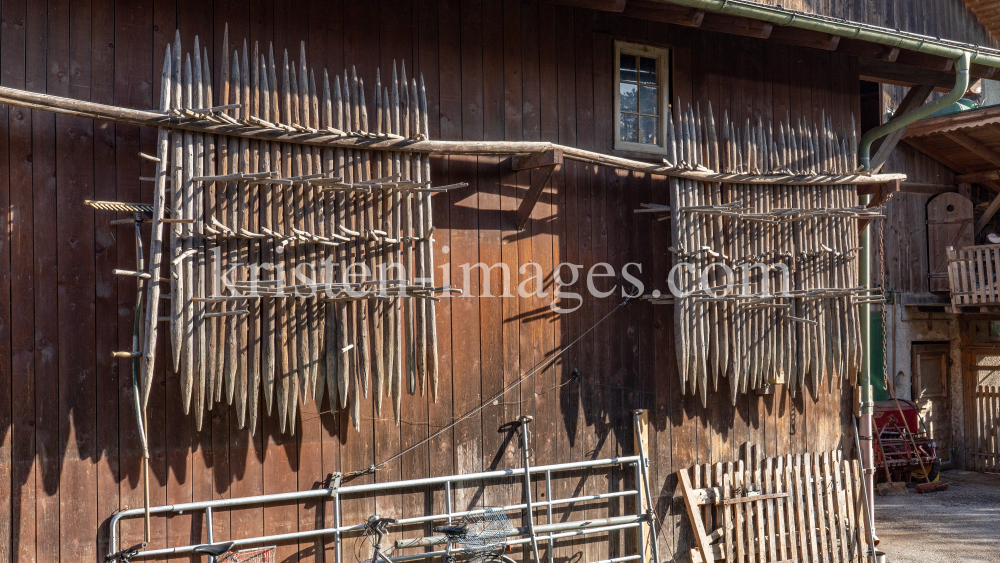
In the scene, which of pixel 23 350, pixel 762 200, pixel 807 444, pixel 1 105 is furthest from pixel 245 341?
pixel 807 444

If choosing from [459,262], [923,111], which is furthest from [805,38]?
[459,262]

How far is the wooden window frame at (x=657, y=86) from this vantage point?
6.91m

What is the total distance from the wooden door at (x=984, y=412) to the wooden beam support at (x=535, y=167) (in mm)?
12408

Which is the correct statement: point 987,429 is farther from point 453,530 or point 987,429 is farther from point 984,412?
point 453,530

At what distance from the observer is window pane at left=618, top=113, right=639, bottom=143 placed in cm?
701

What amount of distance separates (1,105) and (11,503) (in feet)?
8.37

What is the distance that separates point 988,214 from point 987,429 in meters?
4.18

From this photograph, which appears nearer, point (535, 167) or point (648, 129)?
point (535, 167)

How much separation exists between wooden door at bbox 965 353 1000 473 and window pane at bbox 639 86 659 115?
445 inches

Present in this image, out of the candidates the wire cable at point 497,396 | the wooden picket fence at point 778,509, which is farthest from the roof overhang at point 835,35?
the wooden picket fence at point 778,509

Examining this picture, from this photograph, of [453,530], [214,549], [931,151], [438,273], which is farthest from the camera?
[931,151]

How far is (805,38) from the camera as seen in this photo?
7328 millimetres

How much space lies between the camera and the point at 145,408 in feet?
15.9

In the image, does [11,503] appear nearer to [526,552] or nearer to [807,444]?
[526,552]
